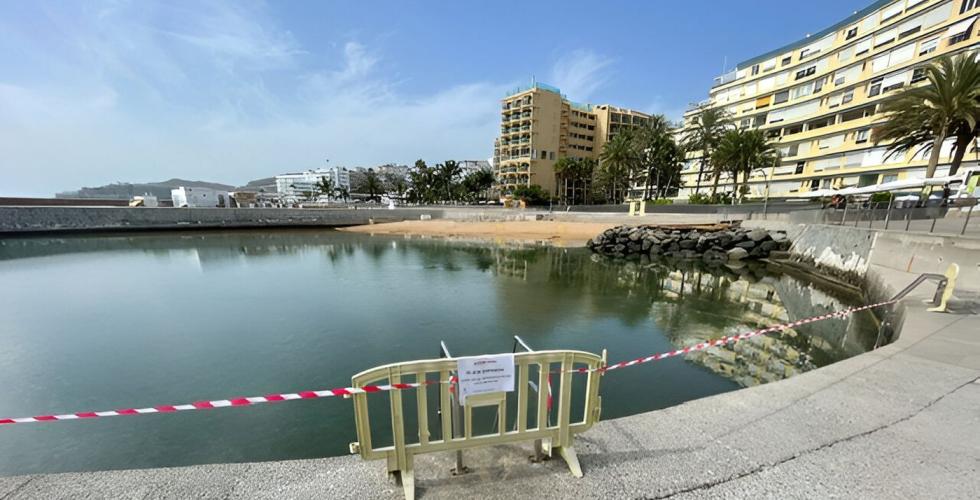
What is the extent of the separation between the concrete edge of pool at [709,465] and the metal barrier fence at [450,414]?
21cm

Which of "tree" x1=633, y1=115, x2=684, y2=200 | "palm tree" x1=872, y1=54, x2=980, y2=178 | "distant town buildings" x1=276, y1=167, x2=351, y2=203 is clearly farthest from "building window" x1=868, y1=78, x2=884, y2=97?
"distant town buildings" x1=276, y1=167, x2=351, y2=203

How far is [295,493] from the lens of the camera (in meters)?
2.49

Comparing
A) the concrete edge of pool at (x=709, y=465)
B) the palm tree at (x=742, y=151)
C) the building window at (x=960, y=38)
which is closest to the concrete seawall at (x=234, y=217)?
the palm tree at (x=742, y=151)

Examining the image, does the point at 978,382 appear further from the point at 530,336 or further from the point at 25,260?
the point at 25,260

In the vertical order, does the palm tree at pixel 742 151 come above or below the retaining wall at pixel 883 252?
above

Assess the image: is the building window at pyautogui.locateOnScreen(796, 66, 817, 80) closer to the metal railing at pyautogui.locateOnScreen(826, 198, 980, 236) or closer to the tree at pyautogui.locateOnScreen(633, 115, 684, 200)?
the tree at pyautogui.locateOnScreen(633, 115, 684, 200)

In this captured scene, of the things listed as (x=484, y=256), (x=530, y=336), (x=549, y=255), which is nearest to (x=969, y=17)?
(x=549, y=255)

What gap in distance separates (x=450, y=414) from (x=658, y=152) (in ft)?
171

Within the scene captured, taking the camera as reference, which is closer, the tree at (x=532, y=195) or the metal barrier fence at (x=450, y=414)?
the metal barrier fence at (x=450, y=414)

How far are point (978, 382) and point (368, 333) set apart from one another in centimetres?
1051

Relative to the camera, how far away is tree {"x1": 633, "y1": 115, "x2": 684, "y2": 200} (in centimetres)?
4672

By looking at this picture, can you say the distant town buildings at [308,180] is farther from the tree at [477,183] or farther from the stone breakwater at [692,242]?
the stone breakwater at [692,242]

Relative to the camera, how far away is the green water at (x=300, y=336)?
5.17 m

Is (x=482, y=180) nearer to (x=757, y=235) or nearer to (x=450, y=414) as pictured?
(x=757, y=235)
